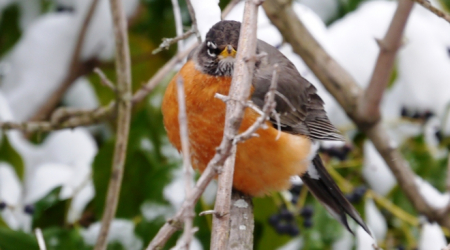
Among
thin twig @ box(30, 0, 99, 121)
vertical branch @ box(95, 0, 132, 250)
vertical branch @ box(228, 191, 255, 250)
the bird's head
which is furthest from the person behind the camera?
thin twig @ box(30, 0, 99, 121)

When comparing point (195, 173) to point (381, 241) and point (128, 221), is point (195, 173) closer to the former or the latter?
point (128, 221)

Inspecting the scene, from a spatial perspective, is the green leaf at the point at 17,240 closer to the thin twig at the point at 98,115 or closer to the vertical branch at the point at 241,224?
the thin twig at the point at 98,115

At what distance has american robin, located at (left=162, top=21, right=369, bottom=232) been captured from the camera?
2475mm

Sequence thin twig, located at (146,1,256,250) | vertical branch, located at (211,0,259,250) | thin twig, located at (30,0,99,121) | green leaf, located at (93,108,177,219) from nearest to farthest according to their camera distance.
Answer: thin twig, located at (146,1,256,250), vertical branch, located at (211,0,259,250), green leaf, located at (93,108,177,219), thin twig, located at (30,0,99,121)

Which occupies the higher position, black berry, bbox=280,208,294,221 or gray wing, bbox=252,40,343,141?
gray wing, bbox=252,40,343,141

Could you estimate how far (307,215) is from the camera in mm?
2938

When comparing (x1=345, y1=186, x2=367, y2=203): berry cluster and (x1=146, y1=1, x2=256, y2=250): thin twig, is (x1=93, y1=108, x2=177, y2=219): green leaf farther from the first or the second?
(x1=146, y1=1, x2=256, y2=250): thin twig

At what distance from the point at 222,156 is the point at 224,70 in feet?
4.08

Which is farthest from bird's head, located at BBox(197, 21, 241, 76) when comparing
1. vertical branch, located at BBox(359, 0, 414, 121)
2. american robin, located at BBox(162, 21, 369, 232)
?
vertical branch, located at BBox(359, 0, 414, 121)

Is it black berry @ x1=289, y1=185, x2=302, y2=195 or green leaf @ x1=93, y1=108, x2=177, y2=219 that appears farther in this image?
black berry @ x1=289, y1=185, x2=302, y2=195

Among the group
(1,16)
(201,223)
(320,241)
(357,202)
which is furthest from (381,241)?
(1,16)

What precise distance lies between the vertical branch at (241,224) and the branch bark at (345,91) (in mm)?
821

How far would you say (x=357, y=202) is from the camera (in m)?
2.99

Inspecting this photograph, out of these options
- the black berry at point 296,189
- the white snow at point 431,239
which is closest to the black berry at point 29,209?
the black berry at point 296,189
